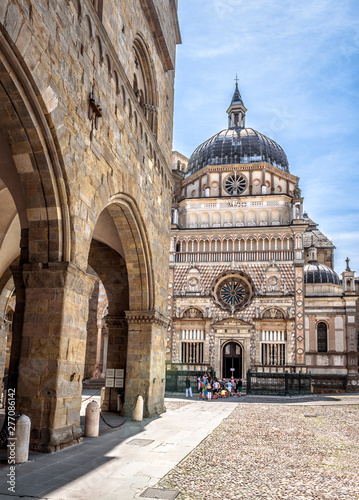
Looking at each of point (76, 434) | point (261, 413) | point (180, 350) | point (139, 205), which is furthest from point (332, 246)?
point (76, 434)

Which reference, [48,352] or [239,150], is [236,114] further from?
[48,352]

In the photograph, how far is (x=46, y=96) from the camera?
24.8 ft

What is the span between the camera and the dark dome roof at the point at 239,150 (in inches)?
1763

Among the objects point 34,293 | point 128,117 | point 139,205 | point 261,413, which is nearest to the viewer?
point 34,293

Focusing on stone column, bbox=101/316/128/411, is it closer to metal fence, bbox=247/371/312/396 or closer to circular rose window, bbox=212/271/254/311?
metal fence, bbox=247/371/312/396

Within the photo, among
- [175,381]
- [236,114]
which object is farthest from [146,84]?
[236,114]

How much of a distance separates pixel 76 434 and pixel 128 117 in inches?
289

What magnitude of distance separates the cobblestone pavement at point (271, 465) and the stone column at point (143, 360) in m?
1.78

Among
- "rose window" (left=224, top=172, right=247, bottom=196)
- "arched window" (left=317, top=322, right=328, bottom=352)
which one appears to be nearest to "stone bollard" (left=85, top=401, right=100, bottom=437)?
"arched window" (left=317, top=322, right=328, bottom=352)

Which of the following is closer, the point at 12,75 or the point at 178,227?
the point at 12,75

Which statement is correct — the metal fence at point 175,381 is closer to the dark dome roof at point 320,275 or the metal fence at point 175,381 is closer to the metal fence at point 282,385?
the metal fence at point 282,385

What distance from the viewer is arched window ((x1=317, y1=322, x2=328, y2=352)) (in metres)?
40.5

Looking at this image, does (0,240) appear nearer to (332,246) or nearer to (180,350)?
(180,350)

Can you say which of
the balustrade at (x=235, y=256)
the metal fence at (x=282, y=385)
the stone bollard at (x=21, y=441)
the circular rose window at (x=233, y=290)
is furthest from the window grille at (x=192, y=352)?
the stone bollard at (x=21, y=441)
